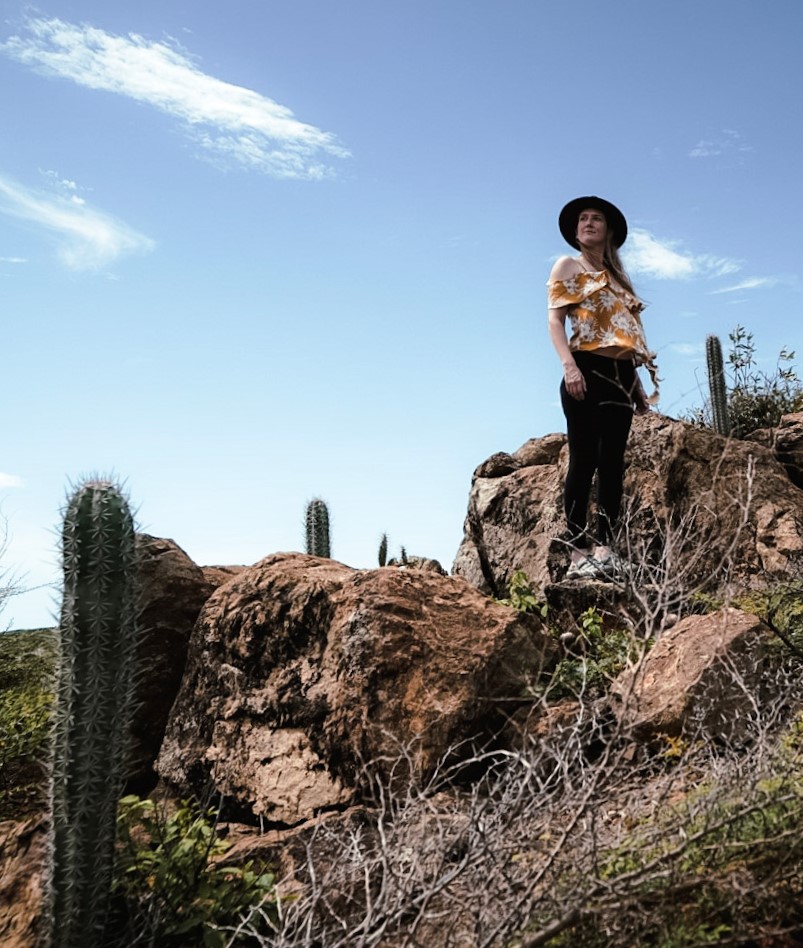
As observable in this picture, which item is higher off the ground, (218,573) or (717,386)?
(717,386)

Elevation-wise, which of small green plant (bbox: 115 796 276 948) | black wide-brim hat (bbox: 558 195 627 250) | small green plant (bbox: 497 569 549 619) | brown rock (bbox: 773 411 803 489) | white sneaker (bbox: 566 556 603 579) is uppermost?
black wide-brim hat (bbox: 558 195 627 250)

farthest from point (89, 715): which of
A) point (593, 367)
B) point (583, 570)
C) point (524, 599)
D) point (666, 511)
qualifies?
point (666, 511)

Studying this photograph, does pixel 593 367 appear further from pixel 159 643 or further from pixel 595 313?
pixel 159 643

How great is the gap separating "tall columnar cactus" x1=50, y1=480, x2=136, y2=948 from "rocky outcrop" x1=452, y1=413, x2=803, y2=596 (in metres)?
3.89

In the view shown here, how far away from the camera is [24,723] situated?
6.36 metres

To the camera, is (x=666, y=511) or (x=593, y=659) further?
(x=666, y=511)

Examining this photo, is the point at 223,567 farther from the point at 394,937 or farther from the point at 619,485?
the point at 394,937

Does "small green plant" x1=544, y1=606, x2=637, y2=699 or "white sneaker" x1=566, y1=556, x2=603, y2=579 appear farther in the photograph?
"white sneaker" x1=566, y1=556, x2=603, y2=579

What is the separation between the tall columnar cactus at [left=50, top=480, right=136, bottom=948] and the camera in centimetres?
375

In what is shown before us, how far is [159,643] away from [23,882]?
1.73 m

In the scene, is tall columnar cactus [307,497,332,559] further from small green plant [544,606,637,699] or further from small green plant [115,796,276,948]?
small green plant [115,796,276,948]

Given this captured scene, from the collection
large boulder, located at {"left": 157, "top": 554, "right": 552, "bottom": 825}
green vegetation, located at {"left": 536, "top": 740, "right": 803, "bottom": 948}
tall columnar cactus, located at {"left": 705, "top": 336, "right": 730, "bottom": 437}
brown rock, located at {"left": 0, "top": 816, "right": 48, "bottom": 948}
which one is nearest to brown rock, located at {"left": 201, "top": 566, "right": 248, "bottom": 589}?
large boulder, located at {"left": 157, "top": 554, "right": 552, "bottom": 825}

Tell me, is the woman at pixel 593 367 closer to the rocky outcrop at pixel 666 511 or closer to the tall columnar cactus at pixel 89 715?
the rocky outcrop at pixel 666 511

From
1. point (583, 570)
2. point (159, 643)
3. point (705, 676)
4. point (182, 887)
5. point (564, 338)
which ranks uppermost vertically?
point (564, 338)
